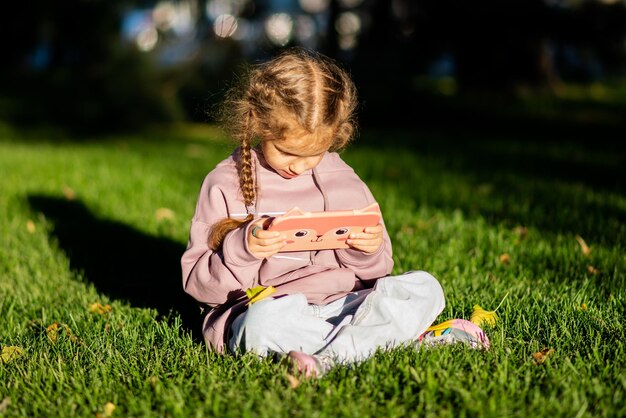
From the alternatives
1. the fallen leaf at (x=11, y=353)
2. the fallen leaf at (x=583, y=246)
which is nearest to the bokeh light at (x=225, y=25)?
the fallen leaf at (x=583, y=246)

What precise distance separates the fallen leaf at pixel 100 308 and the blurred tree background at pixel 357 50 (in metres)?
5.41

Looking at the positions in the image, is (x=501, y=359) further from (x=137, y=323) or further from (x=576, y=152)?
(x=576, y=152)

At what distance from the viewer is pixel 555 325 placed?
2764mm

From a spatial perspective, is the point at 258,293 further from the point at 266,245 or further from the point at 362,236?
the point at 362,236

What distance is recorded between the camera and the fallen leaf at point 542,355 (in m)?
2.46

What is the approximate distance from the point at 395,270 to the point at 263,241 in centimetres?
143

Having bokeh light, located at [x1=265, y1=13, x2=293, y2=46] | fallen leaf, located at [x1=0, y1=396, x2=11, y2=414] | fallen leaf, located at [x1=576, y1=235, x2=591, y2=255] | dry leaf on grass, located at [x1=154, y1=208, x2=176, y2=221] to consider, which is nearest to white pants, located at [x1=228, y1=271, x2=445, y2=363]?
fallen leaf, located at [x1=0, y1=396, x2=11, y2=414]

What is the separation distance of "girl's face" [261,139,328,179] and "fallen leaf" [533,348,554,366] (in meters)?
1.01

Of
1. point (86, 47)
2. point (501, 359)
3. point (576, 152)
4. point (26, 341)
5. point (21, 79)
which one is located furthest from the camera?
point (21, 79)

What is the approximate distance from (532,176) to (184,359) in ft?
14.3

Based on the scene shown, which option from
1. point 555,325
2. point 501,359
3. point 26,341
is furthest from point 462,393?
point 26,341

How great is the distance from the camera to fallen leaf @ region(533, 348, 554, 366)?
2459 mm

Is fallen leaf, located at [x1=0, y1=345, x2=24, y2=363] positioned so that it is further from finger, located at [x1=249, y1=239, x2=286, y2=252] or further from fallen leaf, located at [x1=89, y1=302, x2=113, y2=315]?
finger, located at [x1=249, y1=239, x2=286, y2=252]

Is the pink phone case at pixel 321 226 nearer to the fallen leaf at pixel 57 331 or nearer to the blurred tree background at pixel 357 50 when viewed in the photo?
the fallen leaf at pixel 57 331
